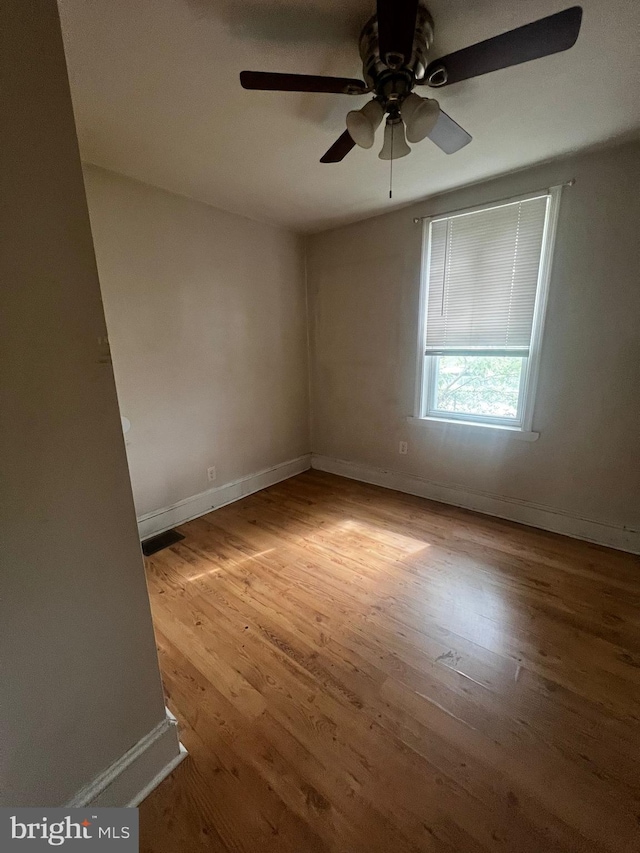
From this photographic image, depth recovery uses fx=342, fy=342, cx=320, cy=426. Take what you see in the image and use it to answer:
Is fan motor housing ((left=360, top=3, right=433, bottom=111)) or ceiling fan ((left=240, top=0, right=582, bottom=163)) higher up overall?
fan motor housing ((left=360, top=3, right=433, bottom=111))

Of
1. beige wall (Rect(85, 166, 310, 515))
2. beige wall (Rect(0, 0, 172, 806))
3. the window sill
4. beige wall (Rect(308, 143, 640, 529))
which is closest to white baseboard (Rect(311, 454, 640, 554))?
→ beige wall (Rect(308, 143, 640, 529))

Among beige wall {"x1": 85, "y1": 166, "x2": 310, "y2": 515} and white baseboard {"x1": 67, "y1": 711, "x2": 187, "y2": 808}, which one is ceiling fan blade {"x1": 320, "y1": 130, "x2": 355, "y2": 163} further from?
white baseboard {"x1": 67, "y1": 711, "x2": 187, "y2": 808}

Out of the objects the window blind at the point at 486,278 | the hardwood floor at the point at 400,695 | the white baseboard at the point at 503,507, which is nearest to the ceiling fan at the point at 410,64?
the window blind at the point at 486,278

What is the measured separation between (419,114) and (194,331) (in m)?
1.97

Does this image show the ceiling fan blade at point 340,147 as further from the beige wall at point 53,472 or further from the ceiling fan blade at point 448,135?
the beige wall at point 53,472

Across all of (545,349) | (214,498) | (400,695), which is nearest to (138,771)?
(400,695)

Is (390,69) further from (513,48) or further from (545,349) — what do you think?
(545,349)

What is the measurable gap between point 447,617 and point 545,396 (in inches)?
64.1

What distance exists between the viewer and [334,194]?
2.45 meters

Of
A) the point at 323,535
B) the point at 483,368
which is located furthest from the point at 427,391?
the point at 323,535

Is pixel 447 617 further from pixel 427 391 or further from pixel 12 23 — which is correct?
pixel 12 23

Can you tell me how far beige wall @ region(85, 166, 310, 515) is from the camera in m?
2.24

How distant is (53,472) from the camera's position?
78 centimetres

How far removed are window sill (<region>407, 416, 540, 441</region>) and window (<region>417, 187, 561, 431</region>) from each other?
3cm
